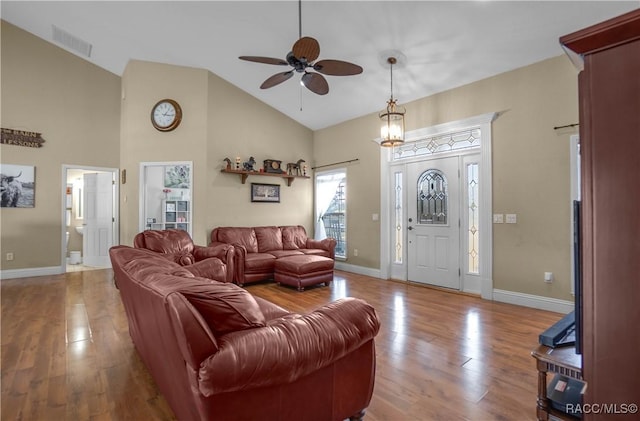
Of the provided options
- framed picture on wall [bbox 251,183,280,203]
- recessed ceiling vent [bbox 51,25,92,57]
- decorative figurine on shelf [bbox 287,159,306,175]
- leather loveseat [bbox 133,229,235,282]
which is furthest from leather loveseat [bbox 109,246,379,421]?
recessed ceiling vent [bbox 51,25,92,57]

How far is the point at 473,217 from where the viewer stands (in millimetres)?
4355

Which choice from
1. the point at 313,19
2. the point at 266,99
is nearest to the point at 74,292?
the point at 266,99

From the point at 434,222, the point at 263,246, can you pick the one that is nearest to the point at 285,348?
the point at 434,222

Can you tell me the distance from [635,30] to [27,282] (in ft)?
23.1

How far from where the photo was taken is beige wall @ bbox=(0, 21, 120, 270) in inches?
206

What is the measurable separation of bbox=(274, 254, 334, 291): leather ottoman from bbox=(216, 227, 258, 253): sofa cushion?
815 mm

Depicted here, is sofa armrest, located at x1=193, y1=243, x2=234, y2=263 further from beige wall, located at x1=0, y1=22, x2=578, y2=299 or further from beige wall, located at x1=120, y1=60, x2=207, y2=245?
beige wall, located at x1=120, y1=60, x2=207, y2=245

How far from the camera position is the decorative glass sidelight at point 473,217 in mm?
4312

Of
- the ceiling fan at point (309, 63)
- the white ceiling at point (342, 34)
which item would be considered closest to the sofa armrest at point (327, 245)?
the white ceiling at point (342, 34)

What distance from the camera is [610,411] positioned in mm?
848

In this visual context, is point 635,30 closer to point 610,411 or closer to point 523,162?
point 610,411

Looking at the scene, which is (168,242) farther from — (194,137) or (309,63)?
(309,63)

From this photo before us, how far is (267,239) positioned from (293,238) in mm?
519

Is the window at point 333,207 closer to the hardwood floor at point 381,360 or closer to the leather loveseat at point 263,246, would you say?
the leather loveseat at point 263,246
